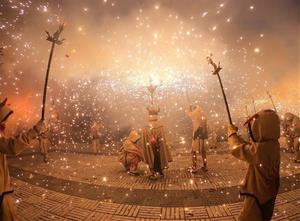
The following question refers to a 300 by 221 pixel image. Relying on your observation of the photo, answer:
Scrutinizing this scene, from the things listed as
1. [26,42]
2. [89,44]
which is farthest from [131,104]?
[26,42]

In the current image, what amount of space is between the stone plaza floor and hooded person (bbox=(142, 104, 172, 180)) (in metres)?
0.41

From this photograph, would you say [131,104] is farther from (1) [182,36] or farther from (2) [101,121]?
(1) [182,36]

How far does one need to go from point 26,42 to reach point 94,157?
8.89 meters

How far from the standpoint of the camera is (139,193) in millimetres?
6848

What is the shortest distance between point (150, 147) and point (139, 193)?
1.91m

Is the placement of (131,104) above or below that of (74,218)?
above

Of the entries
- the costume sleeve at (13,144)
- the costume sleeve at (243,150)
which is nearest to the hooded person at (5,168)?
the costume sleeve at (13,144)

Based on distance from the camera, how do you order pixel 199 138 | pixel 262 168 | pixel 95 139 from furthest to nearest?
1. pixel 95 139
2. pixel 199 138
3. pixel 262 168

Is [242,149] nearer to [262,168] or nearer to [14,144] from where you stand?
[262,168]

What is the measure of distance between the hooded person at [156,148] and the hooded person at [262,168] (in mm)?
5142

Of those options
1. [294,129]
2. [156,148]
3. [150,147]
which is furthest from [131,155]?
[294,129]

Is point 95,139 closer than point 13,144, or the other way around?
→ point 13,144

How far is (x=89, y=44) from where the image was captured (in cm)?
1789

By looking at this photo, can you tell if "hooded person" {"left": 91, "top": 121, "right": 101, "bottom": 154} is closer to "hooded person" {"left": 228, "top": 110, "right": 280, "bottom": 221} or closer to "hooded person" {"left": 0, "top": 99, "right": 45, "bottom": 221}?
"hooded person" {"left": 0, "top": 99, "right": 45, "bottom": 221}
